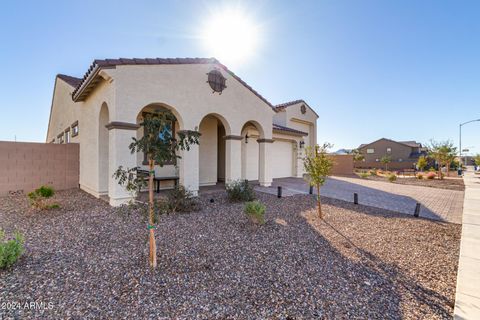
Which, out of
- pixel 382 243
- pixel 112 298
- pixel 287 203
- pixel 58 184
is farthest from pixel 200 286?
pixel 58 184

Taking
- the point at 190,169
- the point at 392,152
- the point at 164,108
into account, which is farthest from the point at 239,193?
the point at 392,152

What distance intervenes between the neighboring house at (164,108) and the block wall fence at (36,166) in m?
0.75

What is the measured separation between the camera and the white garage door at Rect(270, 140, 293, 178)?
1527 centimetres

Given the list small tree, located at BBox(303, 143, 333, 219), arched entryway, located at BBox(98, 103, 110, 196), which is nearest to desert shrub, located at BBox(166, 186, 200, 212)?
arched entryway, located at BBox(98, 103, 110, 196)

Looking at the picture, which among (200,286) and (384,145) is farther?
(384,145)

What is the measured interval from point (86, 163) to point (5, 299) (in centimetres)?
810

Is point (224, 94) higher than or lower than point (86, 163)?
higher

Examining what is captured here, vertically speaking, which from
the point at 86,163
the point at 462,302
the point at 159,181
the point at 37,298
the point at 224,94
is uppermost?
the point at 224,94

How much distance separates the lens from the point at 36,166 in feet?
31.4

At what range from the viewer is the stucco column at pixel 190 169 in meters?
8.09

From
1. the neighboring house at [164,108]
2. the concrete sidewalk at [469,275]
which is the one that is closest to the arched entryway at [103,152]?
the neighboring house at [164,108]

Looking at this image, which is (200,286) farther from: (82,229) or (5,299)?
(82,229)

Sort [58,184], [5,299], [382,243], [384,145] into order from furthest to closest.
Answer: [384,145] → [58,184] → [382,243] → [5,299]

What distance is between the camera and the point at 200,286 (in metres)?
3.04
